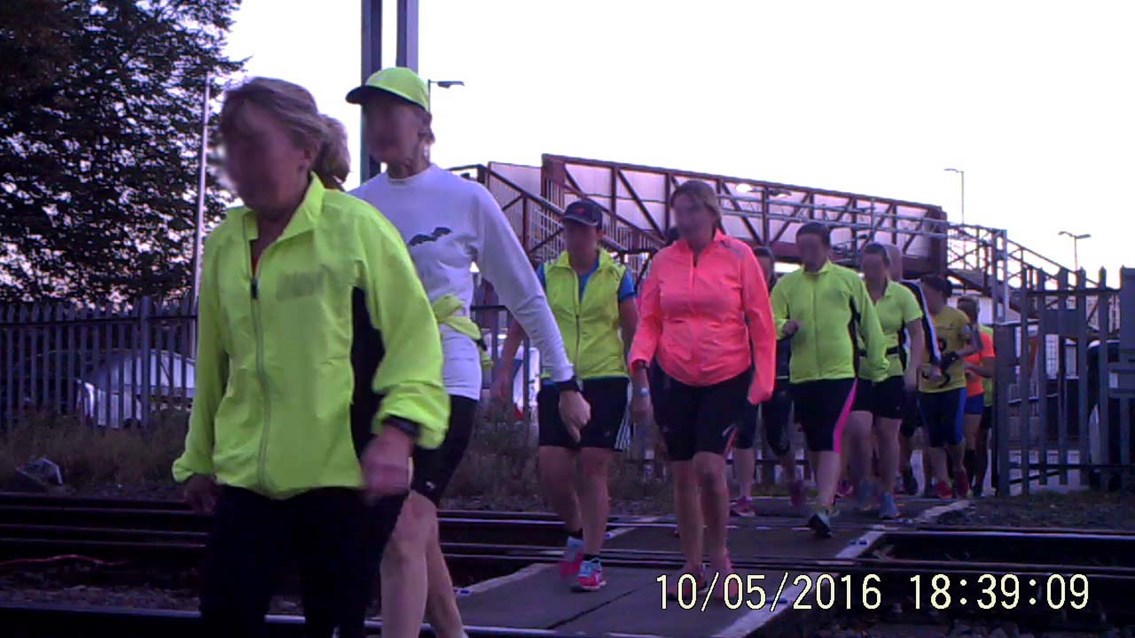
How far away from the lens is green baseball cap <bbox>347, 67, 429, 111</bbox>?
466 centimetres

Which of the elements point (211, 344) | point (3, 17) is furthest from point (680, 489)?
point (3, 17)

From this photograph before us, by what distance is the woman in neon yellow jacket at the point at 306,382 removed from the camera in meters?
3.33

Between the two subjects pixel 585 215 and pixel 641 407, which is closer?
pixel 641 407

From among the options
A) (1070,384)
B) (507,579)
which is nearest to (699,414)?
(507,579)

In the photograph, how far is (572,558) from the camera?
735 cm

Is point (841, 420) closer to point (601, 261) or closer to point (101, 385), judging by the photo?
point (601, 261)

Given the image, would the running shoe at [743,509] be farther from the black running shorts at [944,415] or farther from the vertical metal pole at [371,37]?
the vertical metal pole at [371,37]

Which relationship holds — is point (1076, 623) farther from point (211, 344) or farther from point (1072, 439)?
point (1072, 439)

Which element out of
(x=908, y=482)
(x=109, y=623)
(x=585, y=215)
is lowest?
(x=109, y=623)

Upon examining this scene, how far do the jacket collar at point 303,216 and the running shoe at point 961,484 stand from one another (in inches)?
398

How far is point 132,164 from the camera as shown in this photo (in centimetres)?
3666

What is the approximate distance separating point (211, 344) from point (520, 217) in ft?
71.8

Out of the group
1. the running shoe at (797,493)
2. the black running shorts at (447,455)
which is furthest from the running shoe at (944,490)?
the black running shorts at (447,455)

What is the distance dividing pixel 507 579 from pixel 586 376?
117 centimetres
